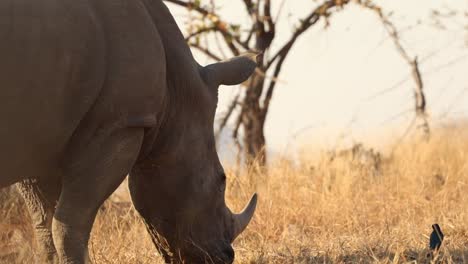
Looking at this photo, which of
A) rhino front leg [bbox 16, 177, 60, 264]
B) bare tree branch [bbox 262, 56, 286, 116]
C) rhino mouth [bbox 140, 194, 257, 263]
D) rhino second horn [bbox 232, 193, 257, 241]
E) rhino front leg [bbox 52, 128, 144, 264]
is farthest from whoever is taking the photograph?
bare tree branch [bbox 262, 56, 286, 116]

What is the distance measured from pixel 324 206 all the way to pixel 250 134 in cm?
342

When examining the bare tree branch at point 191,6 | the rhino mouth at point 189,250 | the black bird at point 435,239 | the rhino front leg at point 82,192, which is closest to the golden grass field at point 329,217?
the black bird at point 435,239

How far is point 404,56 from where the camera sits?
40.1ft

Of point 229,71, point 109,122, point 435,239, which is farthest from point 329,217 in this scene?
point 109,122

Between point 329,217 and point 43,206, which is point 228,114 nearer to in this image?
point 329,217

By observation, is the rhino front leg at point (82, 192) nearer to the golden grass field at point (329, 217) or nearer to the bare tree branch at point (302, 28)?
the golden grass field at point (329, 217)

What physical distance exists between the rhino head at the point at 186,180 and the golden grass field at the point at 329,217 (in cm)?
42

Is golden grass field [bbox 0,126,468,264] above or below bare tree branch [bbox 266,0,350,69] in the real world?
below

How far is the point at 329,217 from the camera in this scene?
7.72 m

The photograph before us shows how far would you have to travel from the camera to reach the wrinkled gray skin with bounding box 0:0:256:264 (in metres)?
4.58

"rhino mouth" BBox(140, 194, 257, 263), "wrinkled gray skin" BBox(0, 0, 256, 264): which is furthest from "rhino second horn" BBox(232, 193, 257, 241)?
"rhino mouth" BBox(140, 194, 257, 263)

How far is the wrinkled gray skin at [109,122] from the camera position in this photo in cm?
458

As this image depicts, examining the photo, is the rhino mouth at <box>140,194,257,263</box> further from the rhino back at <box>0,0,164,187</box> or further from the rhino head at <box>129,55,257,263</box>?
the rhino back at <box>0,0,164,187</box>

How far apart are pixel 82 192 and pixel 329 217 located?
316 cm
